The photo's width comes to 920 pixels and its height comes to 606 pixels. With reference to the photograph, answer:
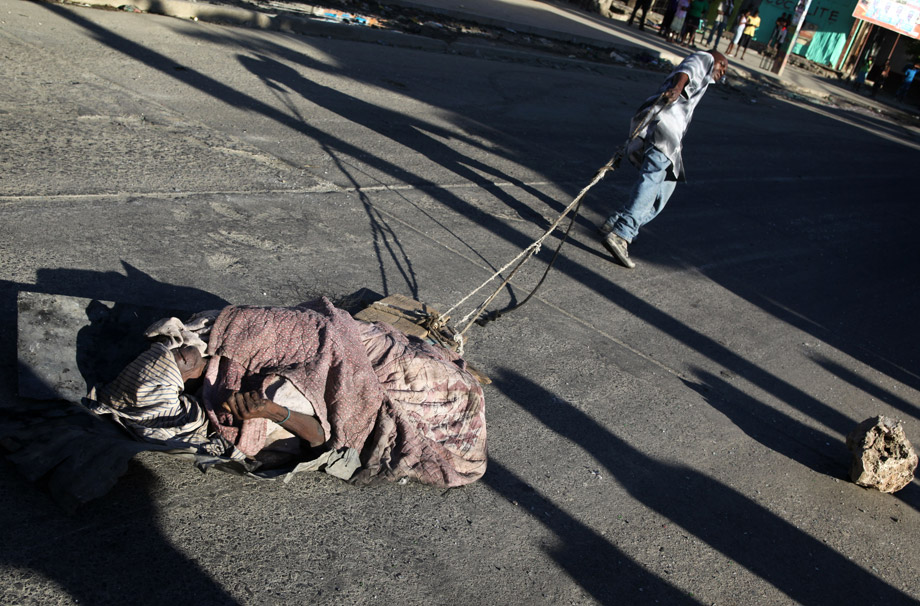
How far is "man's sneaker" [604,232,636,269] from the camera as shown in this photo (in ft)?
20.6

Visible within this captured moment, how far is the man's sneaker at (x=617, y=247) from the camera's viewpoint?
629cm

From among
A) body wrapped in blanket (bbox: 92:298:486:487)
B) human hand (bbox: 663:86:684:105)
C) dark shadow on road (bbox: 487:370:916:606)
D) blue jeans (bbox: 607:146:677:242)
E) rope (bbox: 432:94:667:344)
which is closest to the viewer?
body wrapped in blanket (bbox: 92:298:486:487)

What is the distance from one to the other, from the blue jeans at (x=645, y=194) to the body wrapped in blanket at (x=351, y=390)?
334cm

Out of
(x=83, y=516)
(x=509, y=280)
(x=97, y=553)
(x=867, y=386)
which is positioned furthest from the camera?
(x=867, y=386)

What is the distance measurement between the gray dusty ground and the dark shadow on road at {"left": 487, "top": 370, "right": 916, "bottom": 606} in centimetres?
2

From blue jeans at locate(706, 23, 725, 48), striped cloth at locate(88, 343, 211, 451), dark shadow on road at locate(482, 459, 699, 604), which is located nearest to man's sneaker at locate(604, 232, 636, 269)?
dark shadow on road at locate(482, 459, 699, 604)

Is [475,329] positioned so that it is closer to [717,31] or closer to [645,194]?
[645,194]

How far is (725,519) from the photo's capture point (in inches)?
144

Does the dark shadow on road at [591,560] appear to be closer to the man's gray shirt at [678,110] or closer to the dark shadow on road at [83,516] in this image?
the dark shadow on road at [83,516]

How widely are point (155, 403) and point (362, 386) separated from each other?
0.79 meters

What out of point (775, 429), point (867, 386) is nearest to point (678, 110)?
point (867, 386)

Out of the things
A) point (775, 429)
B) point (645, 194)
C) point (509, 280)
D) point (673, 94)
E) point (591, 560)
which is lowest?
point (591, 560)

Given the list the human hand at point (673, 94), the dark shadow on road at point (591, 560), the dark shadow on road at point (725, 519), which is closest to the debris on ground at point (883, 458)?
the dark shadow on road at point (725, 519)

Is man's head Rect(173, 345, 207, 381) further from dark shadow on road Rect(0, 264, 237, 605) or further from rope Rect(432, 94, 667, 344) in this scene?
rope Rect(432, 94, 667, 344)
